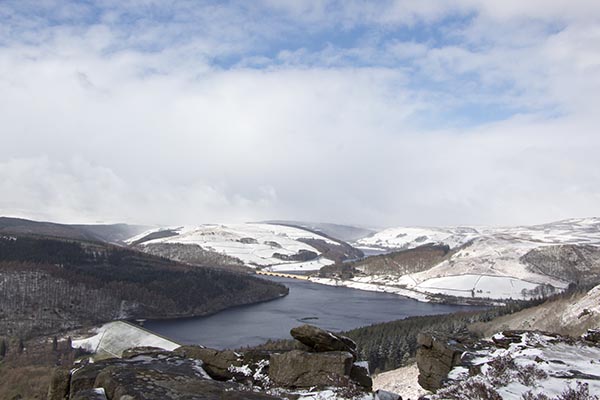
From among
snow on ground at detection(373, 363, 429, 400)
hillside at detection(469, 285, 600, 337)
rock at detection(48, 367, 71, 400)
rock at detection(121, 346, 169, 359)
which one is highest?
rock at detection(121, 346, 169, 359)

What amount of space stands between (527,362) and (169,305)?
154 m

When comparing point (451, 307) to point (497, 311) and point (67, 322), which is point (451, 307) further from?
point (67, 322)

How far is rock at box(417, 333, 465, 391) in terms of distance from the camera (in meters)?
19.8

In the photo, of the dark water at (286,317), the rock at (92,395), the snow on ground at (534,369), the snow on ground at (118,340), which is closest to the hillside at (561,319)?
the dark water at (286,317)

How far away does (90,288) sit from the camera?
150500 mm

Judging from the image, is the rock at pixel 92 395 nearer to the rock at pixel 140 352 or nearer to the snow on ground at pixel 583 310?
the rock at pixel 140 352

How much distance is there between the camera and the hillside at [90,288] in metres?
130

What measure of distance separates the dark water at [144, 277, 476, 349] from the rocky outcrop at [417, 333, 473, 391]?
87.3m

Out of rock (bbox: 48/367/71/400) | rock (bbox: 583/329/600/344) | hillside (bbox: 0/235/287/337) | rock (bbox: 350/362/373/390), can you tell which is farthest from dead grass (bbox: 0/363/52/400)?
hillside (bbox: 0/235/287/337)

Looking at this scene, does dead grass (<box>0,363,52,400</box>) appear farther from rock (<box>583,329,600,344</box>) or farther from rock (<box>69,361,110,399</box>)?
rock (<box>583,329,600,344</box>)

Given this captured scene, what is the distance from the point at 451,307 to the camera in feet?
557

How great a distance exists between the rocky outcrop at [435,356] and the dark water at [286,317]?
8733 cm

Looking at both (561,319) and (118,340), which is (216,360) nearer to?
(561,319)

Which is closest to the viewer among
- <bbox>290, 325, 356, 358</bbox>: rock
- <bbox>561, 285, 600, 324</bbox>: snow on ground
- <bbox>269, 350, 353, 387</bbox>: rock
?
<bbox>269, 350, 353, 387</bbox>: rock
